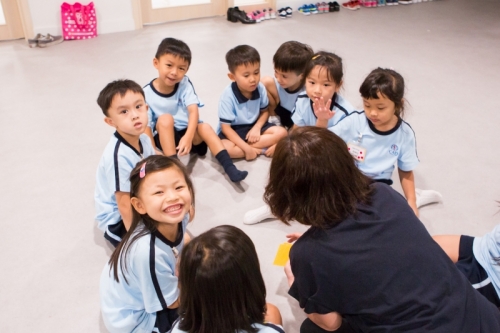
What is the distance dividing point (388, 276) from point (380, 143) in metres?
0.88

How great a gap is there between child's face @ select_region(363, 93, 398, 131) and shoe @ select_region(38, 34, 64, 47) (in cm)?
308

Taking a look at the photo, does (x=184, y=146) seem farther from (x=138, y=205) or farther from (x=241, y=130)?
(x=138, y=205)

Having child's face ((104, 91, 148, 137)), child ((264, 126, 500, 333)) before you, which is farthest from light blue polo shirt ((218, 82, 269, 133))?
child ((264, 126, 500, 333))

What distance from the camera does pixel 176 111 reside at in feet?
7.16

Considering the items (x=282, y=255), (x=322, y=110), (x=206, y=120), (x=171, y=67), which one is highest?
(x=171, y=67)

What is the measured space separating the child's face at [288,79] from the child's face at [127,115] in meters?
0.82

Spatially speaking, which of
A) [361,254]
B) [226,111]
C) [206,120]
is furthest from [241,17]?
[361,254]

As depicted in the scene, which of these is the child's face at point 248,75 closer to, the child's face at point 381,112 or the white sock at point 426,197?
the child's face at point 381,112

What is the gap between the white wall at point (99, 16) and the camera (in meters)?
3.84

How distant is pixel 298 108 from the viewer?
209cm

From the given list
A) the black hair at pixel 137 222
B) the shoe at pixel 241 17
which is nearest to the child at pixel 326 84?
the black hair at pixel 137 222

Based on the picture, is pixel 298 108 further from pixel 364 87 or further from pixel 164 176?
pixel 164 176

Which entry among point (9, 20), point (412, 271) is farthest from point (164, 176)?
point (9, 20)

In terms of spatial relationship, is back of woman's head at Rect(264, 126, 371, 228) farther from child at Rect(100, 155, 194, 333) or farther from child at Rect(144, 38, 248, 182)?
child at Rect(144, 38, 248, 182)
